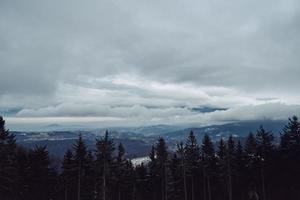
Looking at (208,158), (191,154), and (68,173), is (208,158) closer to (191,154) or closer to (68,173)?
(191,154)

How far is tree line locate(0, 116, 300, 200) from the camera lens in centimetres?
6475

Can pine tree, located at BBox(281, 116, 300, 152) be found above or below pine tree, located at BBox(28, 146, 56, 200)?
above

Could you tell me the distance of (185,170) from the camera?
70125mm

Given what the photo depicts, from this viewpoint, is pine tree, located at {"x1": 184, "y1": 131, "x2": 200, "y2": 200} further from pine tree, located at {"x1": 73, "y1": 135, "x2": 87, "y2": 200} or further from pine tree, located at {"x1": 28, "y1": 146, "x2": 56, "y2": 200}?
pine tree, located at {"x1": 28, "y1": 146, "x2": 56, "y2": 200}

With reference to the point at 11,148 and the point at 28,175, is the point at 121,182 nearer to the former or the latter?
the point at 28,175

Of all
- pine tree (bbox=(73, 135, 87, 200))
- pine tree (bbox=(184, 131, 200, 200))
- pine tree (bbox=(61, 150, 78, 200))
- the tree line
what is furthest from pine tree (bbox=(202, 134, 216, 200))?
pine tree (bbox=(61, 150, 78, 200))

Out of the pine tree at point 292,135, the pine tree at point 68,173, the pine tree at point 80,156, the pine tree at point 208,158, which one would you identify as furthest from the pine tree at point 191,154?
the pine tree at point 68,173

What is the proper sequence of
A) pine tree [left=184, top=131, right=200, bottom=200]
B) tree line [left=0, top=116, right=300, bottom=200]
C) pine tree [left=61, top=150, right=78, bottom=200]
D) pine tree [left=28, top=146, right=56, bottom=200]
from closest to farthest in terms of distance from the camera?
tree line [left=0, top=116, right=300, bottom=200] < pine tree [left=61, top=150, right=78, bottom=200] < pine tree [left=28, top=146, right=56, bottom=200] < pine tree [left=184, top=131, right=200, bottom=200]

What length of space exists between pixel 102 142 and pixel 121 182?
27.5m

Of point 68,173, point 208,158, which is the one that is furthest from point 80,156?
point 208,158

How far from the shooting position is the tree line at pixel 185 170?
64.8 m

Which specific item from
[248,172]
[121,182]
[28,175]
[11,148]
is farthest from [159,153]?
[11,148]

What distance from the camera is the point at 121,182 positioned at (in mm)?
80500

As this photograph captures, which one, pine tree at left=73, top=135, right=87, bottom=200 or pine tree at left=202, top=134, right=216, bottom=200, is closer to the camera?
pine tree at left=73, top=135, right=87, bottom=200
